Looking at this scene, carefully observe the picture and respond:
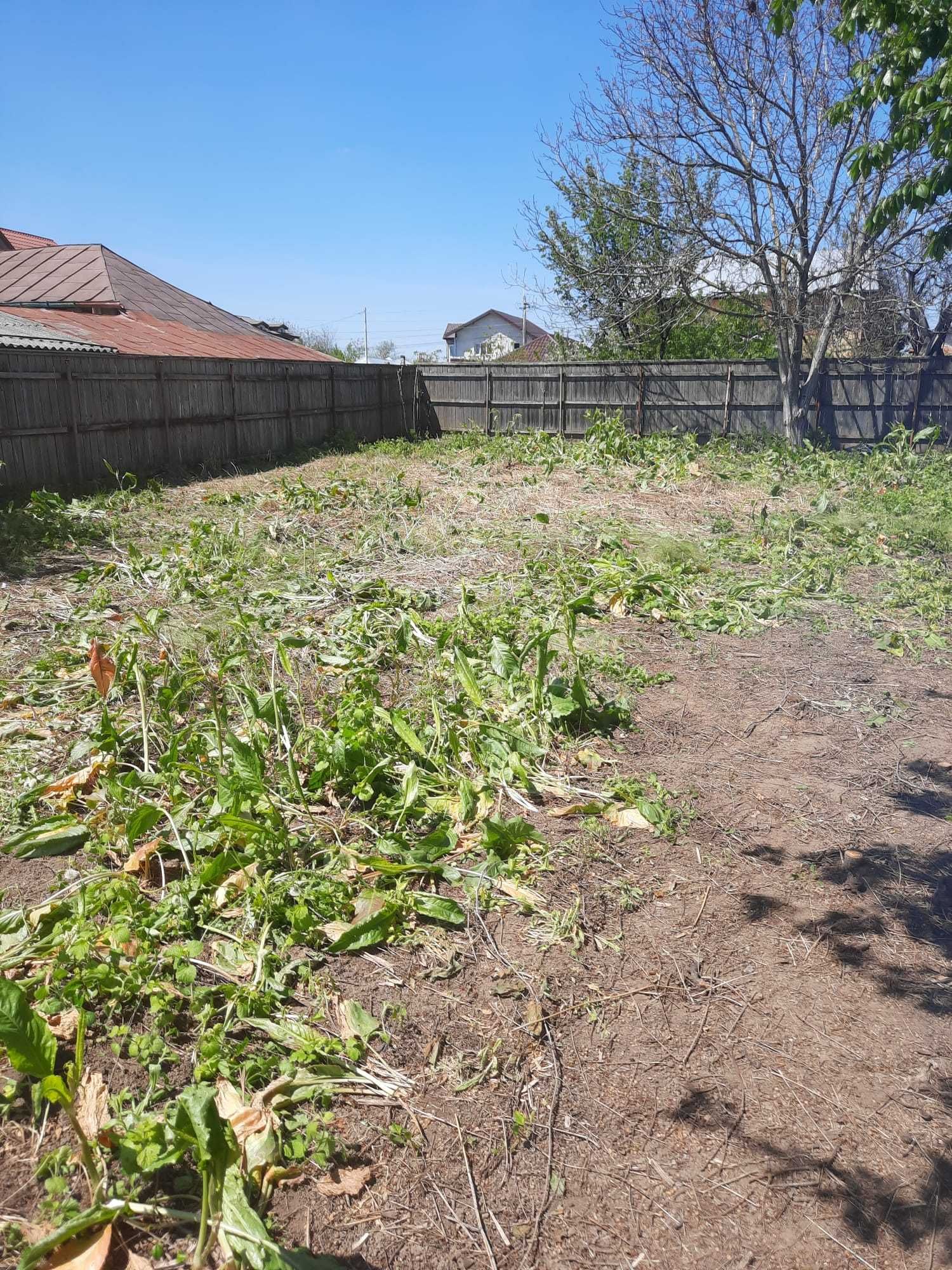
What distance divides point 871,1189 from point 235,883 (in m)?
2.02

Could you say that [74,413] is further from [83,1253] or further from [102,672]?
[83,1253]

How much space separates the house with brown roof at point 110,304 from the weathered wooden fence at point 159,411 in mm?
1968

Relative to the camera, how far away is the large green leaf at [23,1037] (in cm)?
201

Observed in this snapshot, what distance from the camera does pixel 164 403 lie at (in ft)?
Answer: 42.9

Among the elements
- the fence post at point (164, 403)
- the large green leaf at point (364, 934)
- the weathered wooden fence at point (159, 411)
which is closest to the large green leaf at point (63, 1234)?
the large green leaf at point (364, 934)

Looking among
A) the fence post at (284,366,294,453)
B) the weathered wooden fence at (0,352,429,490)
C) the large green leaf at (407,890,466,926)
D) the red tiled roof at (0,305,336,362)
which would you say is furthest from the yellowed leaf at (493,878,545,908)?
the fence post at (284,366,294,453)

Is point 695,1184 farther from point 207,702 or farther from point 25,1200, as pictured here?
point 207,702

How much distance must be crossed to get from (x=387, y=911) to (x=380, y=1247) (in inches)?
40.6

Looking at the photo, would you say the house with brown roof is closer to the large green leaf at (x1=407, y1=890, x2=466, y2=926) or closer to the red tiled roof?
the red tiled roof

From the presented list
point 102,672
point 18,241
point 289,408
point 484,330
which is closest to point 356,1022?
point 102,672

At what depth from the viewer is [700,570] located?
24.8 feet

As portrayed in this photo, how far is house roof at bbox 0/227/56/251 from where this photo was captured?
72.3 feet

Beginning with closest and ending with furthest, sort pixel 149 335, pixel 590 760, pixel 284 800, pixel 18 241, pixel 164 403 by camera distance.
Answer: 1. pixel 284 800
2. pixel 590 760
3. pixel 164 403
4. pixel 149 335
5. pixel 18 241

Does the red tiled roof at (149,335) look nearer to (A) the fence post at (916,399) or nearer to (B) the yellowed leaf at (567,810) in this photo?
(A) the fence post at (916,399)
